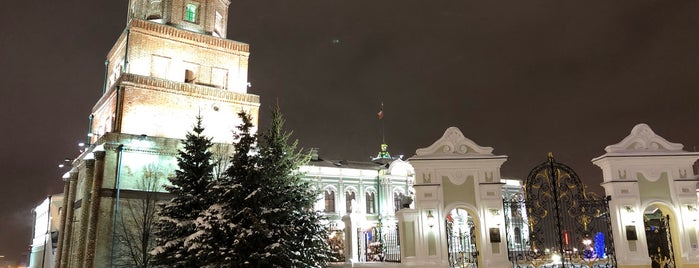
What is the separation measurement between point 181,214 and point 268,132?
14.1ft

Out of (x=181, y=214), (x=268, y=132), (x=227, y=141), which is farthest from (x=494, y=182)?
(x=227, y=141)

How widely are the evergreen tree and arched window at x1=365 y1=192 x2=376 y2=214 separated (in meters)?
27.5

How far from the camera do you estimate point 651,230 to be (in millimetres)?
17453

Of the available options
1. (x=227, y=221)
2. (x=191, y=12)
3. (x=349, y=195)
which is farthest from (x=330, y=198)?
(x=227, y=221)

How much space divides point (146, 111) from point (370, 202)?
2402 centimetres

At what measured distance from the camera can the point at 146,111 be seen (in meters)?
27.6

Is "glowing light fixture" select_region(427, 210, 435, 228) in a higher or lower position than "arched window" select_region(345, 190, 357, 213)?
lower

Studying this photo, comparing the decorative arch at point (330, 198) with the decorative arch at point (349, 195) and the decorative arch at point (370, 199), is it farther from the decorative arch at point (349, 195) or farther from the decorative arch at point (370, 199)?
the decorative arch at point (370, 199)

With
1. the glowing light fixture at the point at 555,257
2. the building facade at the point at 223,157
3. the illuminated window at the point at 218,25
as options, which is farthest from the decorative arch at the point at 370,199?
the glowing light fixture at the point at 555,257

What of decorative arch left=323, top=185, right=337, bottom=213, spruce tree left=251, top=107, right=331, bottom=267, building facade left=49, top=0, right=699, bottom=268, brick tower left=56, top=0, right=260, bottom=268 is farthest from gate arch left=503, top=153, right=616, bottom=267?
decorative arch left=323, top=185, right=337, bottom=213

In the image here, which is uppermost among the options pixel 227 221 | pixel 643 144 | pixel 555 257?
pixel 643 144

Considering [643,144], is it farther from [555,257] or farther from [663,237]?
[555,257]

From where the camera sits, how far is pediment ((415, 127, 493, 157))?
17438 mm

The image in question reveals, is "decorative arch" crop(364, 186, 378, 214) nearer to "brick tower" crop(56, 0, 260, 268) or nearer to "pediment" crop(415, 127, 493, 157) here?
"brick tower" crop(56, 0, 260, 268)
